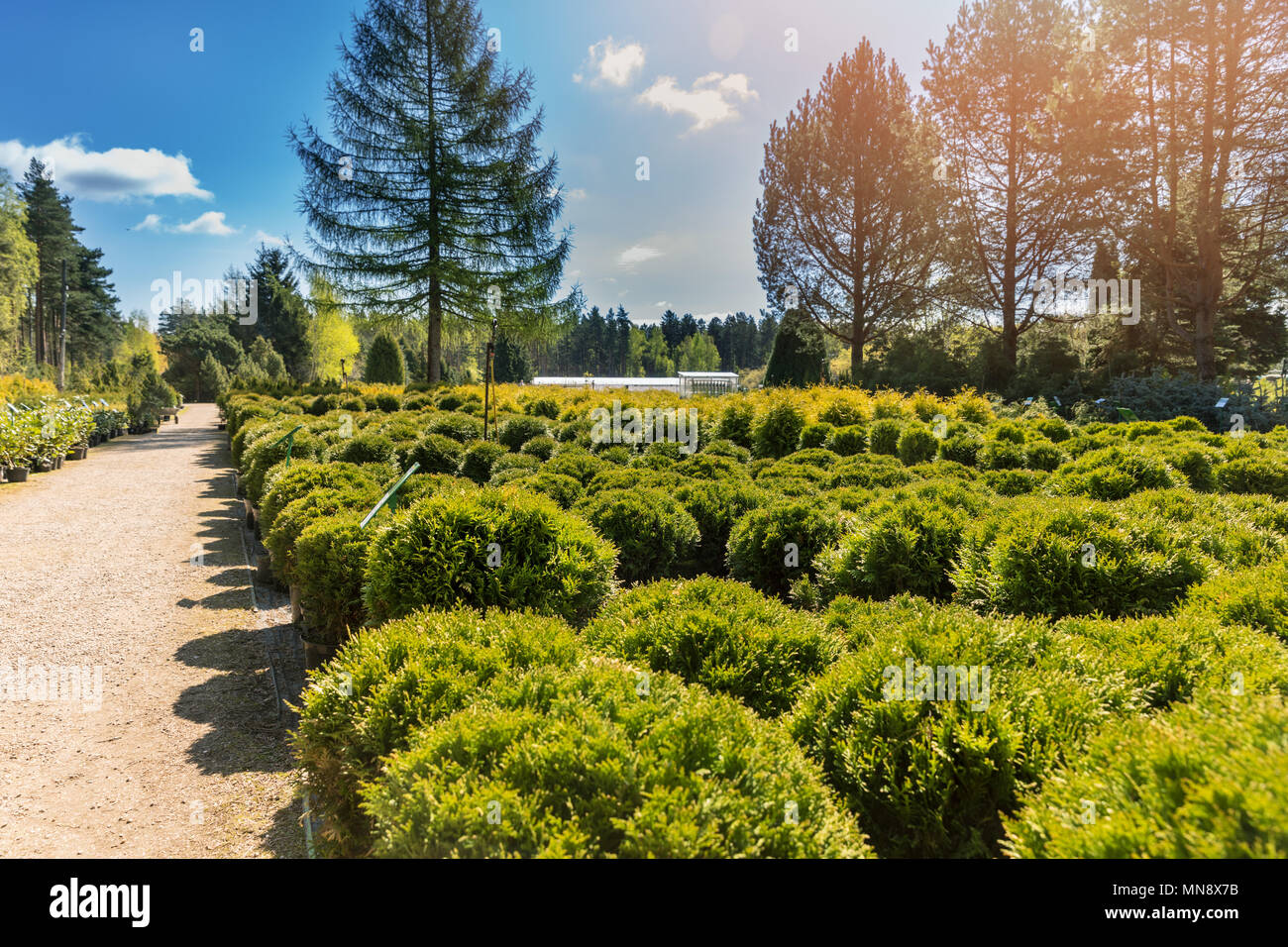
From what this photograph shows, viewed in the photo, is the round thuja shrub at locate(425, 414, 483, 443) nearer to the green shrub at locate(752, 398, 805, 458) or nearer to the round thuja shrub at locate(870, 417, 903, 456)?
the green shrub at locate(752, 398, 805, 458)

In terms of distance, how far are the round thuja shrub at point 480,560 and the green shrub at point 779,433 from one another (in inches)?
243

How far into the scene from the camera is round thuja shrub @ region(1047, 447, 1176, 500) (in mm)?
5180

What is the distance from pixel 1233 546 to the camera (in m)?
3.55

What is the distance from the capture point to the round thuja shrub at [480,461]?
7.50m

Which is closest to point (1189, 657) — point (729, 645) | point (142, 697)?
point (729, 645)

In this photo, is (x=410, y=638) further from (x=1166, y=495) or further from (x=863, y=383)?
(x=863, y=383)

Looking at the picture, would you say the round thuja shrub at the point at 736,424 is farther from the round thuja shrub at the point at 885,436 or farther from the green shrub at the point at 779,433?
the round thuja shrub at the point at 885,436

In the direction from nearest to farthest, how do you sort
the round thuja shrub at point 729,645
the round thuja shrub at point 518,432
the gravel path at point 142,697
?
the round thuja shrub at point 729,645 → the gravel path at point 142,697 → the round thuja shrub at point 518,432

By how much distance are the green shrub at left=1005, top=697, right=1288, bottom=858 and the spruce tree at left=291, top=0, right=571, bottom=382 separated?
21684mm

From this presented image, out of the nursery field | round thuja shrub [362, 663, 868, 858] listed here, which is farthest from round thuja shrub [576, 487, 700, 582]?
round thuja shrub [362, 663, 868, 858]

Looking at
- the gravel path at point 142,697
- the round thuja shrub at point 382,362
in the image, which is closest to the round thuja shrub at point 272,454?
the gravel path at point 142,697
